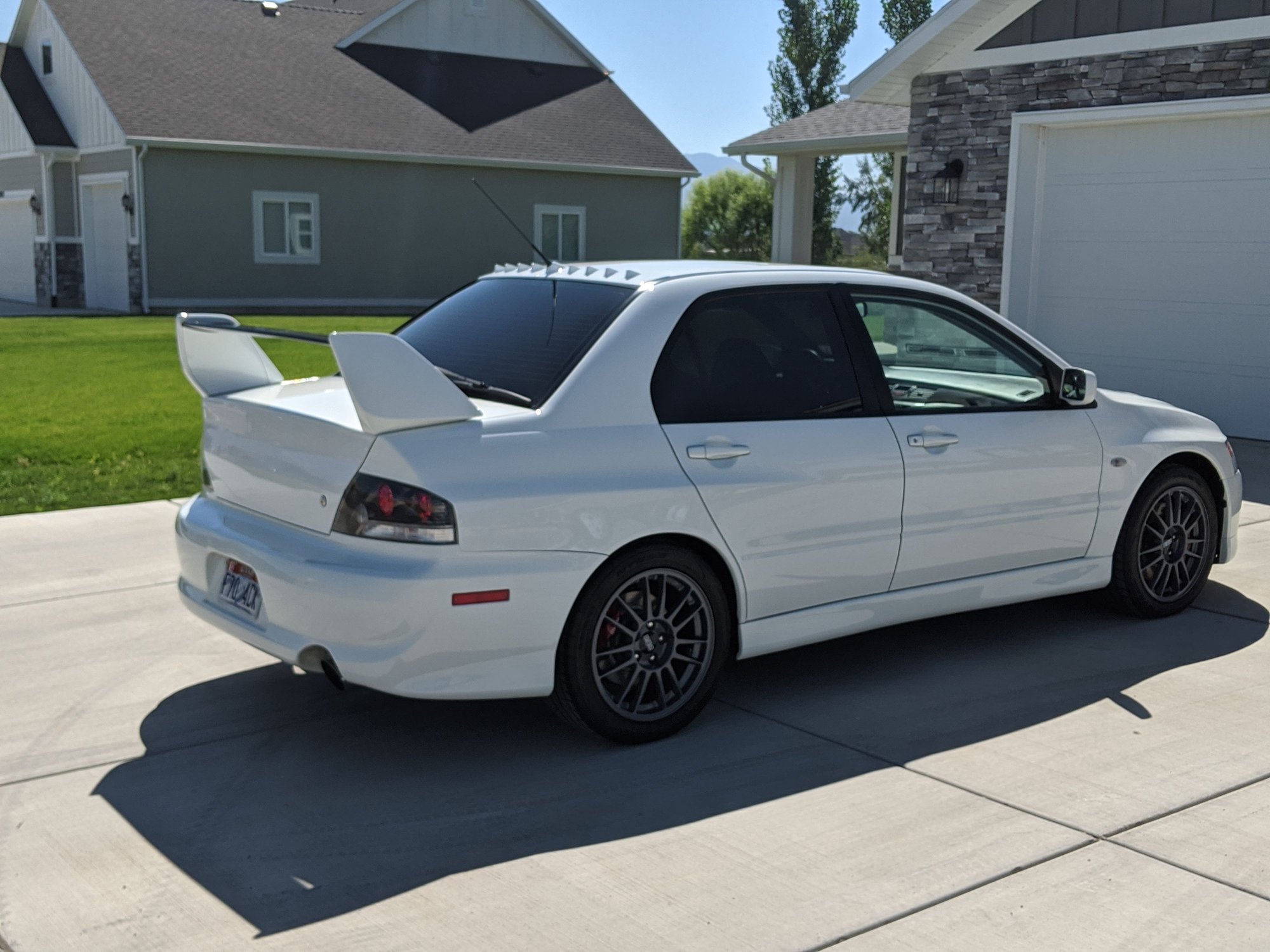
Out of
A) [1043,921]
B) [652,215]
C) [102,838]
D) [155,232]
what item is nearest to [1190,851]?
[1043,921]

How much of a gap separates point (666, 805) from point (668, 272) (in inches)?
78.0

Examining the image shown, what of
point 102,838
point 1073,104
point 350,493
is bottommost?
point 102,838

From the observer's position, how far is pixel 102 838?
13.2 feet

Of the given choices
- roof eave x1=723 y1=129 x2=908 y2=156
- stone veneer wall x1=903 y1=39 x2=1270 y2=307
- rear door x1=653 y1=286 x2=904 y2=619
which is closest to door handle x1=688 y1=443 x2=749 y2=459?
rear door x1=653 y1=286 x2=904 y2=619

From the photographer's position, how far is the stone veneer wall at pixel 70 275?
2834 cm

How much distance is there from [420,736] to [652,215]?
28623 mm

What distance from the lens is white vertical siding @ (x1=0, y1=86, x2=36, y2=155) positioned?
28.3 metres

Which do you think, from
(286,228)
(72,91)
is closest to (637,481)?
(286,228)

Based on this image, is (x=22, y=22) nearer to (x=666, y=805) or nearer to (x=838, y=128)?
(x=838, y=128)

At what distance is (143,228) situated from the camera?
25953 millimetres

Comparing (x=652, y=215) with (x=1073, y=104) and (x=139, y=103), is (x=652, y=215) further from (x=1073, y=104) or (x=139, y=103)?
(x=1073, y=104)

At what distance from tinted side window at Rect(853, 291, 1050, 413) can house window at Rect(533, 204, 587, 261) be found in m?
25.1

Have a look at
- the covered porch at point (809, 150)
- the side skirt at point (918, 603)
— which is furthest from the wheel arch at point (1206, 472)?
the covered porch at point (809, 150)

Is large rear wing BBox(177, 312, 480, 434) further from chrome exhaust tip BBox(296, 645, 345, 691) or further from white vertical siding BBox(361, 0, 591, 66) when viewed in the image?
white vertical siding BBox(361, 0, 591, 66)
